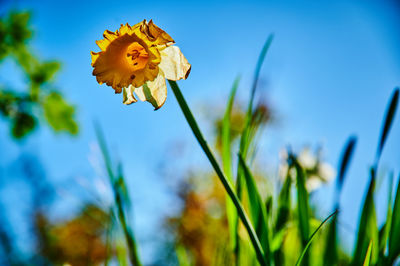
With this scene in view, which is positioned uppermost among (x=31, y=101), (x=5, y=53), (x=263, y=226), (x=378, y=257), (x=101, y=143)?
(x=5, y=53)

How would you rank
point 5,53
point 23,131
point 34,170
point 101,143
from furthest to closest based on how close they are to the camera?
point 34,170 → point 23,131 → point 5,53 → point 101,143

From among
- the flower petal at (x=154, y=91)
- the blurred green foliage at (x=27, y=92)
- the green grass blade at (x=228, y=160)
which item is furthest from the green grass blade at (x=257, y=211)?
the blurred green foliage at (x=27, y=92)

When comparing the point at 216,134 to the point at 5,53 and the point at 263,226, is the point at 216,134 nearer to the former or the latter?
the point at 5,53

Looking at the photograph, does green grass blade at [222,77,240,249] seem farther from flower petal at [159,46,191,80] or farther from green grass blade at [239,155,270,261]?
flower petal at [159,46,191,80]

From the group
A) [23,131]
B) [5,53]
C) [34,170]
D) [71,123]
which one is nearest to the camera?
[5,53]

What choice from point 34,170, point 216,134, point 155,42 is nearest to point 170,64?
point 155,42

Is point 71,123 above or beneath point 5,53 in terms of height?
beneath

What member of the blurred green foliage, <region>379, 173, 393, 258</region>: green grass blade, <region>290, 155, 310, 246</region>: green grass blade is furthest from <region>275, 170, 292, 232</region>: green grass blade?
the blurred green foliage

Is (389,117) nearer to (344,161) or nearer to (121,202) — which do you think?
(344,161)
